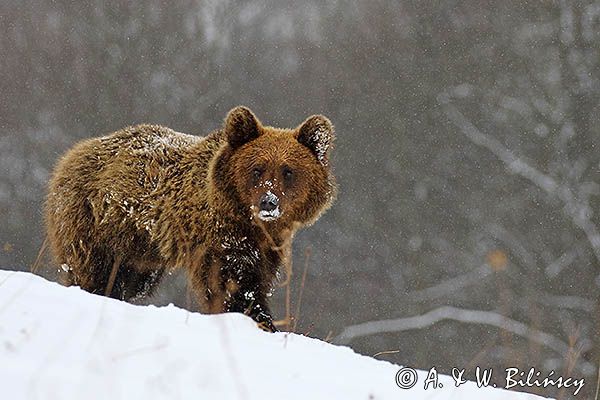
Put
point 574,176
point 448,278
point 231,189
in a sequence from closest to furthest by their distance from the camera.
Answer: point 231,189 → point 574,176 → point 448,278

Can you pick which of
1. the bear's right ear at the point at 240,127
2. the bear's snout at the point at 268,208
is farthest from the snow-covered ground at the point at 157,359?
the bear's right ear at the point at 240,127

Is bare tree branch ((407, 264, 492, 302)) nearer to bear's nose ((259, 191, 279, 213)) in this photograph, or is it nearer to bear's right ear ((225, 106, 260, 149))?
bear's right ear ((225, 106, 260, 149))

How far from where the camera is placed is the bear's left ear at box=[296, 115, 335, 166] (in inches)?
335

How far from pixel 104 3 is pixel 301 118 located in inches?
231

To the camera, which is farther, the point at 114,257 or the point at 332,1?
the point at 332,1

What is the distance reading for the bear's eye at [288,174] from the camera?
823 centimetres

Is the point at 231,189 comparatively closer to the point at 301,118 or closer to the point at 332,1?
the point at 301,118

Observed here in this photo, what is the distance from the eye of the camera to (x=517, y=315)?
80.8 feet

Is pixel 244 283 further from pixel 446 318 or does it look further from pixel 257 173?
pixel 446 318

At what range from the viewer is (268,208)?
25.0 ft

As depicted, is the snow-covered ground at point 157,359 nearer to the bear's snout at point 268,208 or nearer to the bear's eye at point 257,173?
the bear's snout at point 268,208

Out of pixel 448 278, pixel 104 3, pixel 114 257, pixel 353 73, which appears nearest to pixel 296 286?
pixel 448 278

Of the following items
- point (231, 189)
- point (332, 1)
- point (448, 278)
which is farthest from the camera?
point (332, 1)

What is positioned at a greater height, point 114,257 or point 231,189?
point 231,189
